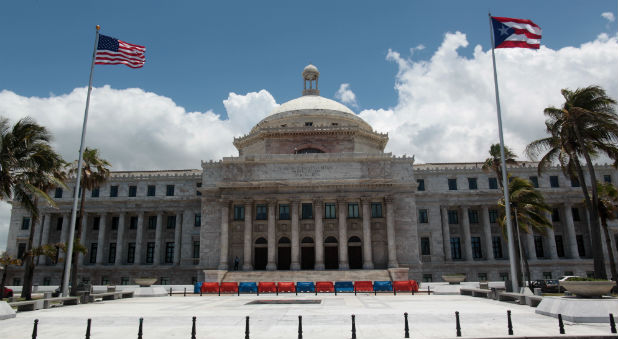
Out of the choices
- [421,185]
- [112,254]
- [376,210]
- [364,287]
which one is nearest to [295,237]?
[376,210]

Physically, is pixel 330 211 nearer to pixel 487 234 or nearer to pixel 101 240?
pixel 487 234

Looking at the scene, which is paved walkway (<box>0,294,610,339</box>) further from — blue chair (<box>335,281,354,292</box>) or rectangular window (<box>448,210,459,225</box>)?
rectangular window (<box>448,210,459,225</box>)

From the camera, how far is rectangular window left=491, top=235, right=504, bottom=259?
57.0m

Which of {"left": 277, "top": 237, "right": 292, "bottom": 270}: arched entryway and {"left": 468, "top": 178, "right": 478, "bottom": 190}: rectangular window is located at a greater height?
{"left": 468, "top": 178, "right": 478, "bottom": 190}: rectangular window

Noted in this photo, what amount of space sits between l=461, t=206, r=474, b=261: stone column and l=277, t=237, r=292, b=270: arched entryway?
75.9 feet

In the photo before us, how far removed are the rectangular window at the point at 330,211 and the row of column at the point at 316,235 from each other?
0.85 meters

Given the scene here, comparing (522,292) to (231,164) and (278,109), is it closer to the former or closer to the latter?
(231,164)

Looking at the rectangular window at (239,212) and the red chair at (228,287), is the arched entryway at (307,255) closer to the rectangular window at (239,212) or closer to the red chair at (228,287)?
the rectangular window at (239,212)

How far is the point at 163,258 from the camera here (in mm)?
58062

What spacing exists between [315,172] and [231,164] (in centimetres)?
1017

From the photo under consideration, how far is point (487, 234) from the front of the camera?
55781mm

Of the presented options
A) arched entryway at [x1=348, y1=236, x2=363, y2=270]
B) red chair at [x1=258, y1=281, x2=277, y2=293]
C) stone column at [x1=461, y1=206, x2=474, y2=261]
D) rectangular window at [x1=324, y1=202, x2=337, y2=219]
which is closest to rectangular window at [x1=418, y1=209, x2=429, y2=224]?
stone column at [x1=461, y1=206, x2=474, y2=261]

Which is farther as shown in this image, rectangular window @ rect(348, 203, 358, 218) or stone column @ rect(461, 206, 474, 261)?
stone column @ rect(461, 206, 474, 261)

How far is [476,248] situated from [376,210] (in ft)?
55.9
